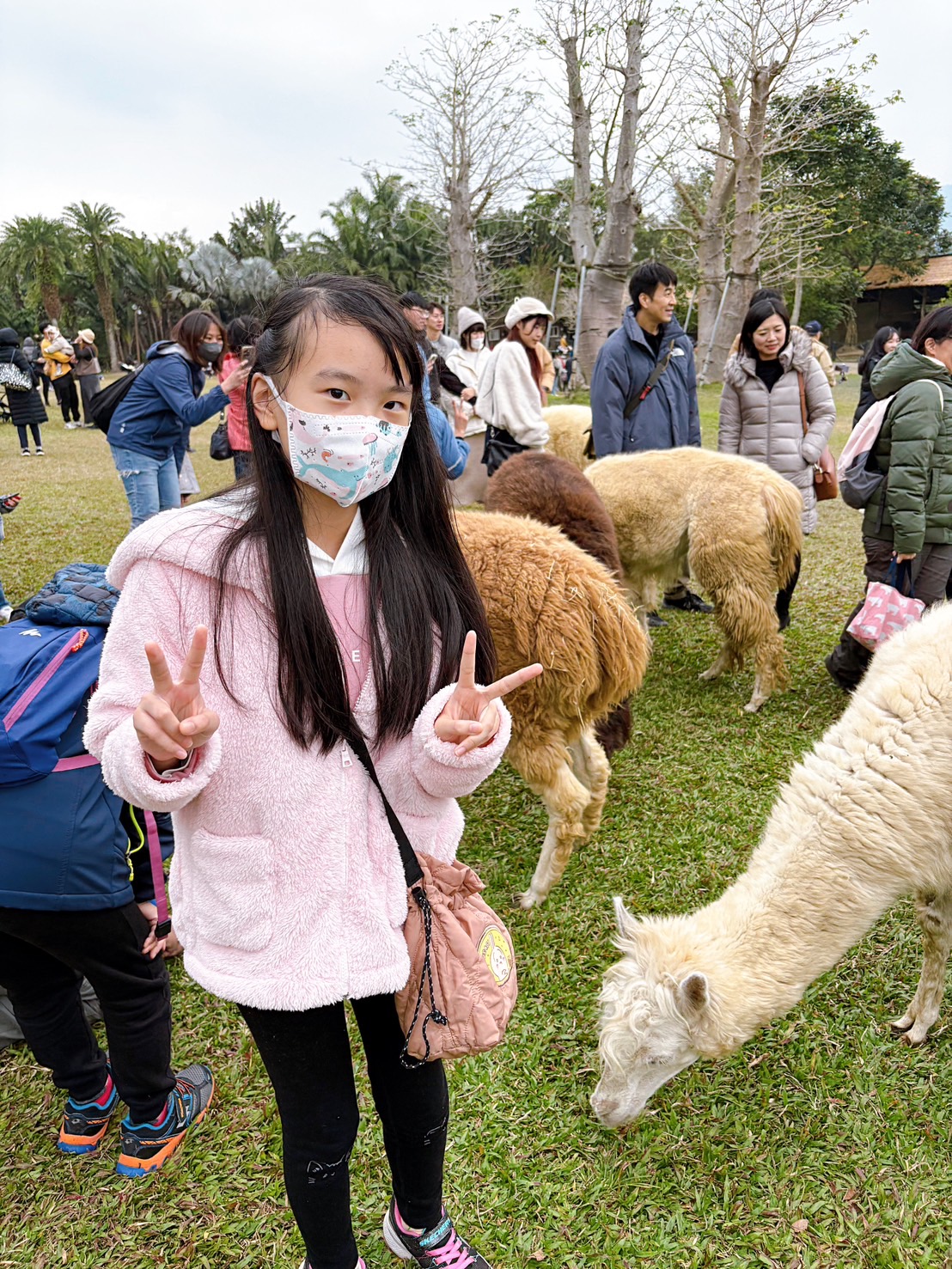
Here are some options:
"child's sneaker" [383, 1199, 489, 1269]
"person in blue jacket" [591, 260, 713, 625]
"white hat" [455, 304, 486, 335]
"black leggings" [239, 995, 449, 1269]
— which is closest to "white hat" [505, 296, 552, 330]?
"person in blue jacket" [591, 260, 713, 625]

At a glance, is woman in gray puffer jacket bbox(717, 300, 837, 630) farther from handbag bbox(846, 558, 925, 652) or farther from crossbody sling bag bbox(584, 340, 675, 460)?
handbag bbox(846, 558, 925, 652)

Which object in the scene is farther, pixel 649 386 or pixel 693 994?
pixel 649 386

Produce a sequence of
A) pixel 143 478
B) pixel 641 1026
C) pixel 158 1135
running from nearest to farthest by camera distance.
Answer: pixel 641 1026, pixel 158 1135, pixel 143 478

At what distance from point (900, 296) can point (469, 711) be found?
160ft

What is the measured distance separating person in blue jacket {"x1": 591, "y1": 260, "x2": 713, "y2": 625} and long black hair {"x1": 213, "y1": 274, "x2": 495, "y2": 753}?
12.9ft

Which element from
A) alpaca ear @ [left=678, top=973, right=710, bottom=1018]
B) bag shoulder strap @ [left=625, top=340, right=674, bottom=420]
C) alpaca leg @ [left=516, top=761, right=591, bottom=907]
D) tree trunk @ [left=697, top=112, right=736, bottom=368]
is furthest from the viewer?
tree trunk @ [left=697, top=112, right=736, bottom=368]

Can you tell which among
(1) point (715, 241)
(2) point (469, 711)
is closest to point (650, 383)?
(2) point (469, 711)

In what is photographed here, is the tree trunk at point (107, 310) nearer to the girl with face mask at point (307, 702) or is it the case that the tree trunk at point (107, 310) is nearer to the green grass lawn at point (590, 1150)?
the green grass lawn at point (590, 1150)

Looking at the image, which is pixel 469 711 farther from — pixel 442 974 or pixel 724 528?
pixel 724 528

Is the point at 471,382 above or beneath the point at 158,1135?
above

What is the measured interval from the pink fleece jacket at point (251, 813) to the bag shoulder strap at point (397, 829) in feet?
0.07

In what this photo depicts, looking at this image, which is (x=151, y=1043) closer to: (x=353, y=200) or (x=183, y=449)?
(x=183, y=449)

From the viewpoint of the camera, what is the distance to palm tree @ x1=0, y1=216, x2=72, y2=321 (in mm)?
40188

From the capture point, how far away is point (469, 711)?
137cm
